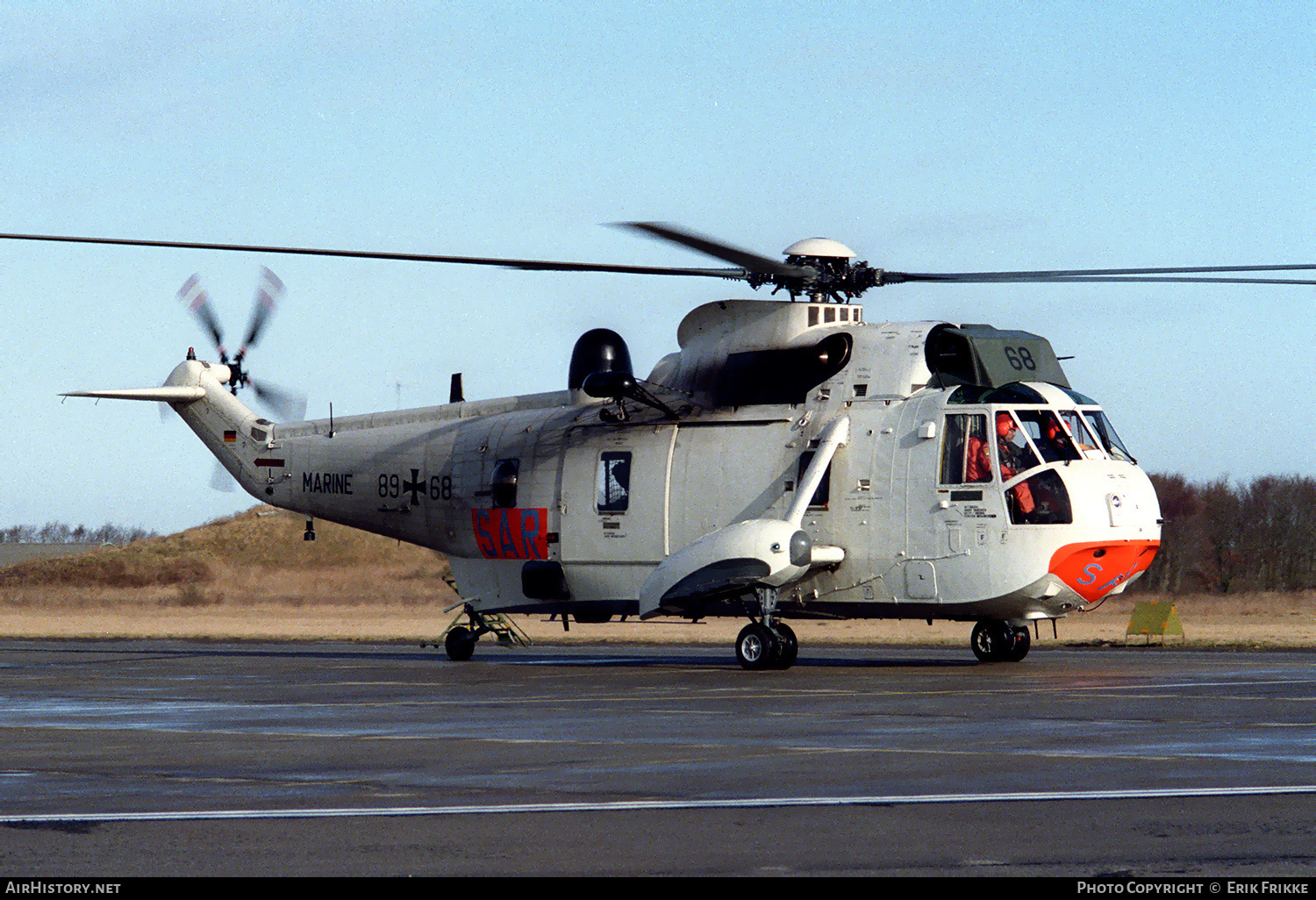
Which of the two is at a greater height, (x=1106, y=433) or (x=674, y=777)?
(x=1106, y=433)

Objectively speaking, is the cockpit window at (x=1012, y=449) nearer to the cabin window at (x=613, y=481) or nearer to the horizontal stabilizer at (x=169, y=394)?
the cabin window at (x=613, y=481)

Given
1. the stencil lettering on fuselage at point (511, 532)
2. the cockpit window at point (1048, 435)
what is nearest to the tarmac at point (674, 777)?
the cockpit window at point (1048, 435)

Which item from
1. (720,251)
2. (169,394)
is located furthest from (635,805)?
(169,394)

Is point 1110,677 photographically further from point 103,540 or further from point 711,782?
point 103,540

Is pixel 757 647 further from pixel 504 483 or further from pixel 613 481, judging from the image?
pixel 504 483

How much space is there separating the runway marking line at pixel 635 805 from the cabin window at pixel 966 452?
42.0 feet

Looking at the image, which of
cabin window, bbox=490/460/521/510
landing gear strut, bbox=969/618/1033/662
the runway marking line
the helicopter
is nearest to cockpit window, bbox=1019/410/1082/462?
the helicopter

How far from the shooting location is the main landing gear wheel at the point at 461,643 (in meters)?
29.1

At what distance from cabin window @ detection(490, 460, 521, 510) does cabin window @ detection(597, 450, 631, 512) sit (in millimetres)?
1913

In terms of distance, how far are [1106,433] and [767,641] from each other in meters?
5.74

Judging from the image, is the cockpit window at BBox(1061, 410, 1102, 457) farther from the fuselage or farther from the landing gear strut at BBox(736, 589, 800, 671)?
the landing gear strut at BBox(736, 589, 800, 671)

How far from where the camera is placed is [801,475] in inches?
949

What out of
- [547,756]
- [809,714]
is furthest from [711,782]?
[809,714]

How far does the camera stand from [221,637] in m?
44.3
